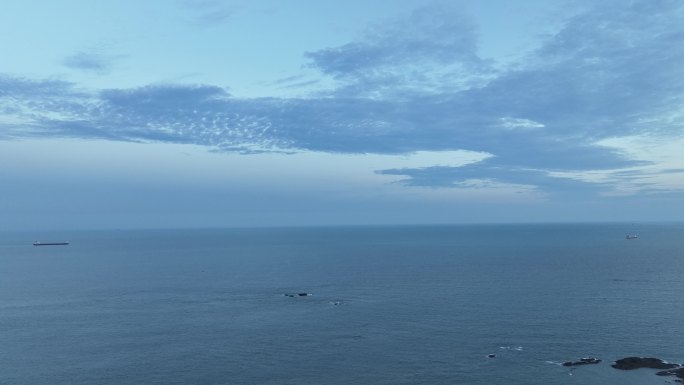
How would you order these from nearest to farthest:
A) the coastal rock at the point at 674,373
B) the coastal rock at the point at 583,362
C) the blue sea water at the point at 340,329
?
the coastal rock at the point at 674,373, the blue sea water at the point at 340,329, the coastal rock at the point at 583,362

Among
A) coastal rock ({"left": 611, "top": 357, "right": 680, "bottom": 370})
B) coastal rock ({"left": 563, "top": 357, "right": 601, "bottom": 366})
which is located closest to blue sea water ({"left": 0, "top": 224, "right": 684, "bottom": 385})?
coastal rock ({"left": 563, "top": 357, "right": 601, "bottom": 366})

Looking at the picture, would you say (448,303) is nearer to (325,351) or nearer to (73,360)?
(325,351)

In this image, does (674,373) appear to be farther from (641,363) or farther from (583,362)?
(583,362)

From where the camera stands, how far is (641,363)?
70.0 meters

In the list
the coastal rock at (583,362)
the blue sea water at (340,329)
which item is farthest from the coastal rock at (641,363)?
the coastal rock at (583,362)

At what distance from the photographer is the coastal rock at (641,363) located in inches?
2717

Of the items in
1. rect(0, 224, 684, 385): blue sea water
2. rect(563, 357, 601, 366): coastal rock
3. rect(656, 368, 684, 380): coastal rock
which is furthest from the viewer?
rect(563, 357, 601, 366): coastal rock

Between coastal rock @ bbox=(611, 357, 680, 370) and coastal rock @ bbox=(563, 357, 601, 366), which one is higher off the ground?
coastal rock @ bbox=(611, 357, 680, 370)

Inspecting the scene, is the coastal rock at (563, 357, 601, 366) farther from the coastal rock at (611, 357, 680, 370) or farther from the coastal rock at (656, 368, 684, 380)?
the coastal rock at (656, 368, 684, 380)

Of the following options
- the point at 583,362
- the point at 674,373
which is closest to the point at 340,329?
the point at 583,362

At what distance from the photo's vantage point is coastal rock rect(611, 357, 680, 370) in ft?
226

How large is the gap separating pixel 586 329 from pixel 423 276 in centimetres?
7254

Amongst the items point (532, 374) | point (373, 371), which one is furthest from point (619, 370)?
point (373, 371)

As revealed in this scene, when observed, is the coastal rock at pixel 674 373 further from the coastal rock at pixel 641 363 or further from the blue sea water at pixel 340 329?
the coastal rock at pixel 641 363
